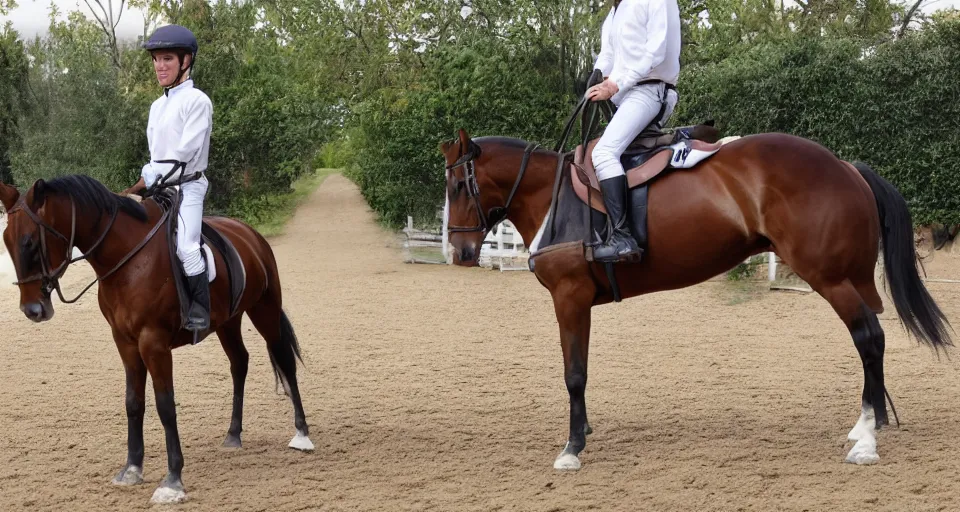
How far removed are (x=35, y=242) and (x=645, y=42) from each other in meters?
3.55

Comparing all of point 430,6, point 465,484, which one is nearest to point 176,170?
point 465,484

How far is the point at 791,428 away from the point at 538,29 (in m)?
15.7

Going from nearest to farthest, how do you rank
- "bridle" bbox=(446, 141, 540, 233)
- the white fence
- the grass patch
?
"bridle" bbox=(446, 141, 540, 233) → the white fence → the grass patch

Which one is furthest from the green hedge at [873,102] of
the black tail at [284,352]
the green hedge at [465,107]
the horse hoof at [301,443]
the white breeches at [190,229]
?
the white breeches at [190,229]

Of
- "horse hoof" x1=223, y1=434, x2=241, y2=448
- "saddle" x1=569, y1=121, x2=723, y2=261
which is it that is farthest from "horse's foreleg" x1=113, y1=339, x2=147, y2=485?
"saddle" x1=569, y1=121, x2=723, y2=261

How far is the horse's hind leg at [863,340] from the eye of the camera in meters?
5.23

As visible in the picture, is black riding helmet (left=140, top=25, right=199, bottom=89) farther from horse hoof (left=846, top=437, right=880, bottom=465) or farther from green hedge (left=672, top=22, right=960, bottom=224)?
green hedge (left=672, top=22, right=960, bottom=224)

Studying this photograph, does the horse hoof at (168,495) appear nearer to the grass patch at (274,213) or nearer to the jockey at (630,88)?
the jockey at (630,88)

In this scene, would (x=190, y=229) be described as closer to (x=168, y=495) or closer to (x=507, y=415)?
(x=168, y=495)

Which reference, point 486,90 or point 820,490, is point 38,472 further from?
point 486,90

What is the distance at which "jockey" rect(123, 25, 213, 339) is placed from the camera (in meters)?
5.29

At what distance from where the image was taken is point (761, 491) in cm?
483

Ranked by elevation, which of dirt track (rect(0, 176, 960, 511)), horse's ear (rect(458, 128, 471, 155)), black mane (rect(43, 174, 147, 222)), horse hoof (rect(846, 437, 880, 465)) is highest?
horse's ear (rect(458, 128, 471, 155))

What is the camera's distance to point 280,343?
638 cm
